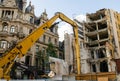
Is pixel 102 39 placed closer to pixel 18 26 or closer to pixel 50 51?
pixel 50 51

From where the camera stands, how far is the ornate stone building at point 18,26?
138 feet

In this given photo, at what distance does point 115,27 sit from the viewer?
48438mm

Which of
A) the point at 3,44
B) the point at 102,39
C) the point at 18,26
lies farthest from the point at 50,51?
the point at 102,39

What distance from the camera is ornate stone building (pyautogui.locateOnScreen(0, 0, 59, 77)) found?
42000mm

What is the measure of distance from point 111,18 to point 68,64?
55.5ft

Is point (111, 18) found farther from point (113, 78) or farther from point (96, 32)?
point (113, 78)

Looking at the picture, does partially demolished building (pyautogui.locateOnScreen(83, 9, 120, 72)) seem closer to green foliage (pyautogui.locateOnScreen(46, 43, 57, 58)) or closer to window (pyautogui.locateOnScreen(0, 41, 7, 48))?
green foliage (pyautogui.locateOnScreen(46, 43, 57, 58))

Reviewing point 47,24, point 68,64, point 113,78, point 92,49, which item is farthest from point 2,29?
point 113,78

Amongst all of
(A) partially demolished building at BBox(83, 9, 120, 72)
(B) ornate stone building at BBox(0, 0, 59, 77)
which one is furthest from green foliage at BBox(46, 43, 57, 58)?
(A) partially demolished building at BBox(83, 9, 120, 72)

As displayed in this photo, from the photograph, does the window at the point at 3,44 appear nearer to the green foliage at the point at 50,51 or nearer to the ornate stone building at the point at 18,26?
the ornate stone building at the point at 18,26

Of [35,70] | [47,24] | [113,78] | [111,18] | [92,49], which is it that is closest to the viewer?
[47,24]

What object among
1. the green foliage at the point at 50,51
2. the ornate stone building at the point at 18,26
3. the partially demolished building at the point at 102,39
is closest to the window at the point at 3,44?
the ornate stone building at the point at 18,26

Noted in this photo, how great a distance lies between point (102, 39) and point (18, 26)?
21.3 metres

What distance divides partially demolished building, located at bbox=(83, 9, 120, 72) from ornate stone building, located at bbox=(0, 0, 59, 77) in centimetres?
1189
